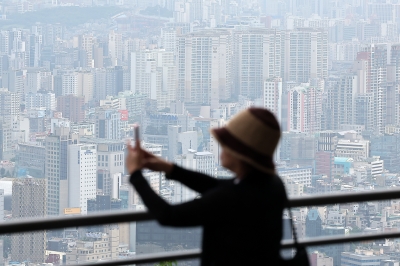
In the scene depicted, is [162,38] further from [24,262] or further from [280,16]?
[24,262]

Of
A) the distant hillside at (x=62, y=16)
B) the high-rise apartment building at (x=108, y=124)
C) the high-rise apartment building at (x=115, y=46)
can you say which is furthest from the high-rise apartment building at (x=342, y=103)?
the distant hillside at (x=62, y=16)

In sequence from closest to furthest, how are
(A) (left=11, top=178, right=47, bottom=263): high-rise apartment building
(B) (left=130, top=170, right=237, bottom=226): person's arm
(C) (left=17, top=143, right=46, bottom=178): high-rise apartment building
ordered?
1. (B) (left=130, top=170, right=237, bottom=226): person's arm
2. (A) (left=11, top=178, right=47, bottom=263): high-rise apartment building
3. (C) (left=17, top=143, right=46, bottom=178): high-rise apartment building

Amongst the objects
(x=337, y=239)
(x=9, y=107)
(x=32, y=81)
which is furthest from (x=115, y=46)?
(x=337, y=239)

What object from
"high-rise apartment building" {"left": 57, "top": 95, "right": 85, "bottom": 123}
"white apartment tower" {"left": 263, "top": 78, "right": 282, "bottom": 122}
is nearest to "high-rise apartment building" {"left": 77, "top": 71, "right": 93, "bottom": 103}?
"high-rise apartment building" {"left": 57, "top": 95, "right": 85, "bottom": 123}

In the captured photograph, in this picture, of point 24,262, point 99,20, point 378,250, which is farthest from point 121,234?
point 99,20

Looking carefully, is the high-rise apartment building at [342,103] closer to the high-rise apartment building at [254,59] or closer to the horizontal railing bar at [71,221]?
the high-rise apartment building at [254,59]

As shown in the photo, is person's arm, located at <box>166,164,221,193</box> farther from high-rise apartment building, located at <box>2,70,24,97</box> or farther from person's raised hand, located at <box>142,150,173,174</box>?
high-rise apartment building, located at <box>2,70,24,97</box>
